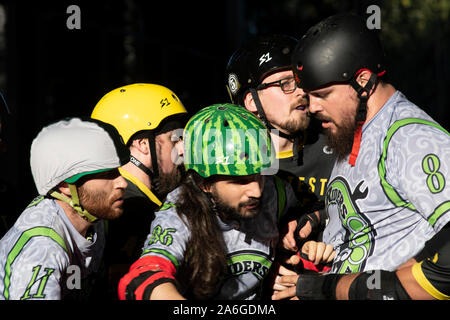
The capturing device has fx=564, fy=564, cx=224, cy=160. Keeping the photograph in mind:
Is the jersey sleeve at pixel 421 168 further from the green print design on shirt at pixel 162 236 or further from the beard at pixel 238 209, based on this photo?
the green print design on shirt at pixel 162 236

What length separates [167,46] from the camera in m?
11.4

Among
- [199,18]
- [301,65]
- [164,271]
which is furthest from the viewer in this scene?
[199,18]

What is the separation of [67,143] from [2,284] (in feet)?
3.47

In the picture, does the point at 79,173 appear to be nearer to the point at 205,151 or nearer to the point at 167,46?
the point at 205,151

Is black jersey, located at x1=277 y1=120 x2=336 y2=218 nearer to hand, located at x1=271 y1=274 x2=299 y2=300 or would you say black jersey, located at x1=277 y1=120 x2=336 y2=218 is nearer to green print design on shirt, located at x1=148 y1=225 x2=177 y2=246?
hand, located at x1=271 y1=274 x2=299 y2=300

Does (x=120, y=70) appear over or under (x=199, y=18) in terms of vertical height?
under

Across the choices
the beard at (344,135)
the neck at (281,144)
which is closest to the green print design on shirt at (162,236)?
the beard at (344,135)

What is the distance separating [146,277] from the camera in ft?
11.7

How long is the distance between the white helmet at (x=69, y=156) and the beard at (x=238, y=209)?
2.54ft

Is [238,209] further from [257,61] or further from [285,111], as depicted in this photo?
[257,61]

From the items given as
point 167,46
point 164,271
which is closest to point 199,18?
point 167,46

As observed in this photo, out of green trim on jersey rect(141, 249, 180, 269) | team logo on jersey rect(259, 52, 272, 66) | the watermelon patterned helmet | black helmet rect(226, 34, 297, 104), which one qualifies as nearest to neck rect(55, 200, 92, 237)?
green trim on jersey rect(141, 249, 180, 269)

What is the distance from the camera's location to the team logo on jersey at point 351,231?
3982 mm

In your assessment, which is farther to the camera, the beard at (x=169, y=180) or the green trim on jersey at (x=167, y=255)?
the beard at (x=169, y=180)
